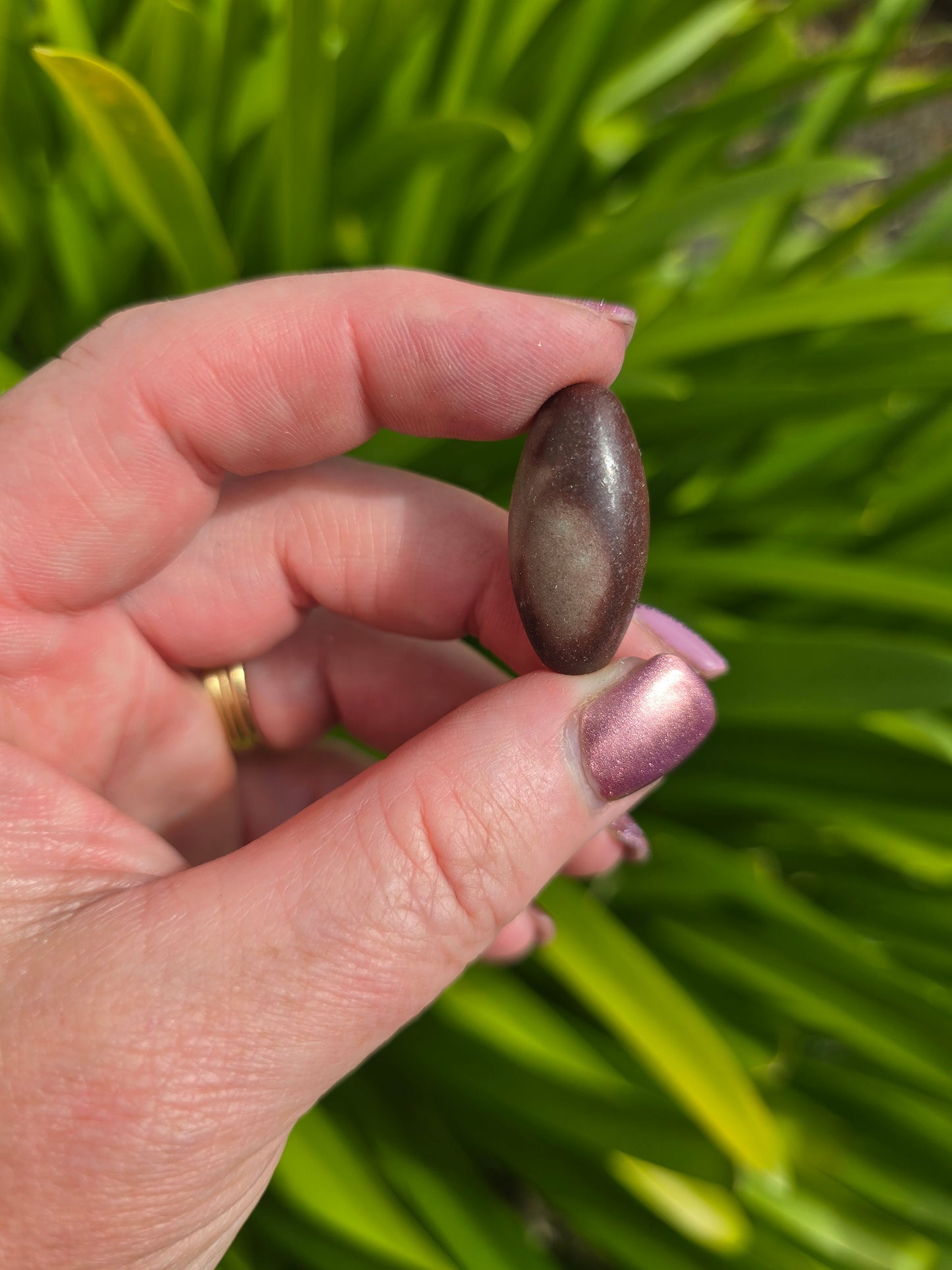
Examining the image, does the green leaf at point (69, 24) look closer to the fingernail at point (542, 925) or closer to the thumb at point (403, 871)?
the thumb at point (403, 871)

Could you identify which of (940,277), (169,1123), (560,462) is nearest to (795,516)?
(940,277)

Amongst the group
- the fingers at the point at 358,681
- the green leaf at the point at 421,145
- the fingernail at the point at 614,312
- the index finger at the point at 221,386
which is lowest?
the fingers at the point at 358,681

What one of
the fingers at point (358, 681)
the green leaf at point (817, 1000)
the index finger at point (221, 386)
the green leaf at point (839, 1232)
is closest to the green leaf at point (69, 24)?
the index finger at point (221, 386)

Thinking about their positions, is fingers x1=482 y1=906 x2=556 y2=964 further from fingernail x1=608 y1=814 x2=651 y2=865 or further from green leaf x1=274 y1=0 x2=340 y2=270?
green leaf x1=274 y1=0 x2=340 y2=270

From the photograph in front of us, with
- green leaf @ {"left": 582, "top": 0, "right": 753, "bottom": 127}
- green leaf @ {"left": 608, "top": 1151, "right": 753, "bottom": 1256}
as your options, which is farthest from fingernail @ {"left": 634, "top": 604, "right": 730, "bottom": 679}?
green leaf @ {"left": 582, "top": 0, "right": 753, "bottom": 127}

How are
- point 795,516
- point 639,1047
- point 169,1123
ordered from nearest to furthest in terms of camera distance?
point 169,1123, point 639,1047, point 795,516

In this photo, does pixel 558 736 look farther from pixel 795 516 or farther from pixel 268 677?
pixel 795 516
